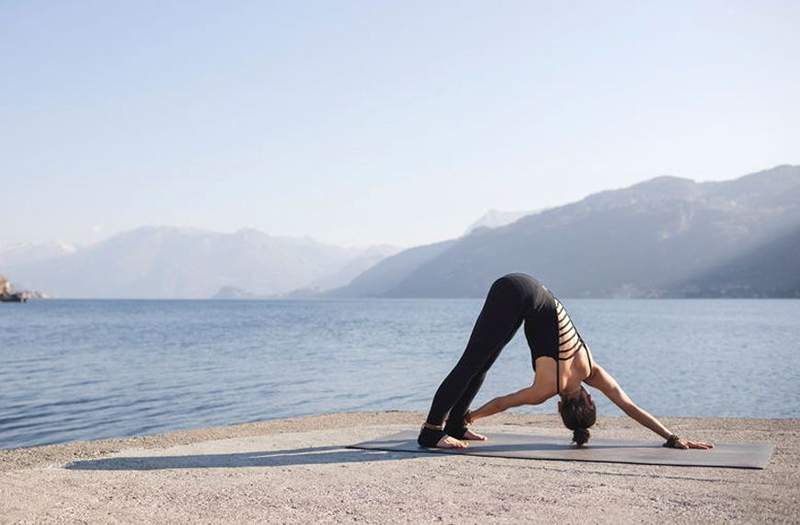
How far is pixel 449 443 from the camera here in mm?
9758

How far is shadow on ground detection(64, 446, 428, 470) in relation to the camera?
912 cm

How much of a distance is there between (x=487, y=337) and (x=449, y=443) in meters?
1.48

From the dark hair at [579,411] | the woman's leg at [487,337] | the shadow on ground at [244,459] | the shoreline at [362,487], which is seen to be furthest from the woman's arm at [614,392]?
the shadow on ground at [244,459]

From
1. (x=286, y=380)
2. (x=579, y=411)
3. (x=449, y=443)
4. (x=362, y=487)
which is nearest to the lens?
(x=362, y=487)

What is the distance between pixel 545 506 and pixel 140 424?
13.9m

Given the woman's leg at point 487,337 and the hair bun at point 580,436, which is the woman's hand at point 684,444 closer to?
the hair bun at point 580,436

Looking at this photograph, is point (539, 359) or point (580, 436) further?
point (580, 436)

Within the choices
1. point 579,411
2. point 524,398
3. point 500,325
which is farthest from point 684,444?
point 500,325

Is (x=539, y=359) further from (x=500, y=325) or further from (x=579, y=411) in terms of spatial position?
(x=579, y=411)

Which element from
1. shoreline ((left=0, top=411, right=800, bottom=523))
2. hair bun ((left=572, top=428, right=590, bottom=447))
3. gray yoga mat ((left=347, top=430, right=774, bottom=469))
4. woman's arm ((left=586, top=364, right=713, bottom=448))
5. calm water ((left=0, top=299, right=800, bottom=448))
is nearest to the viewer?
shoreline ((left=0, top=411, right=800, bottom=523))

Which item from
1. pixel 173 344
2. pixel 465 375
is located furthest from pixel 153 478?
pixel 173 344

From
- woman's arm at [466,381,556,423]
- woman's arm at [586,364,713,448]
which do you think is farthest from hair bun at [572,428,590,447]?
woman's arm at [466,381,556,423]

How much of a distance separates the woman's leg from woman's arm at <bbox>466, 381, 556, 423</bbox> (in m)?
0.43

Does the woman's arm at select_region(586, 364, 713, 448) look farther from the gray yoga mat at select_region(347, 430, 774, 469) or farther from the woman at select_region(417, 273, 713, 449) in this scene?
the gray yoga mat at select_region(347, 430, 774, 469)
